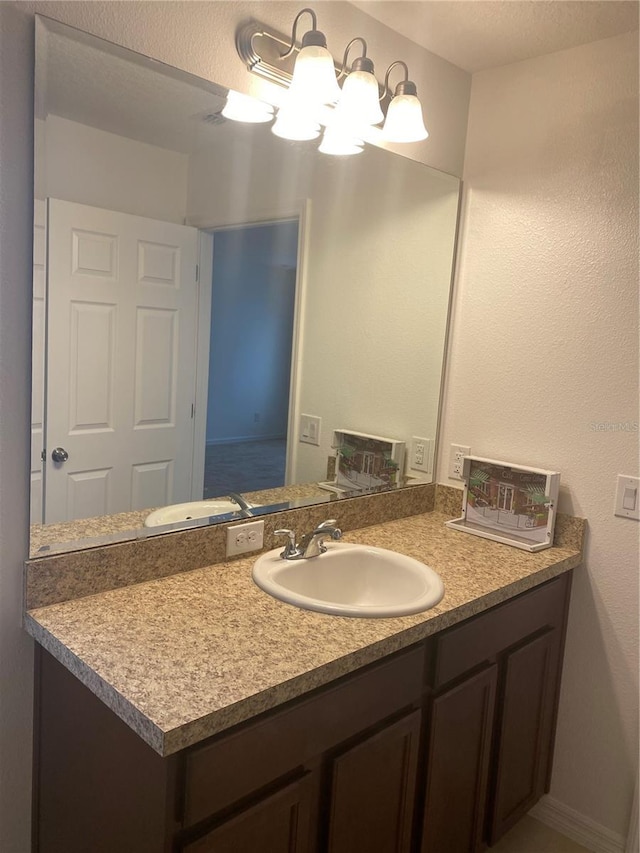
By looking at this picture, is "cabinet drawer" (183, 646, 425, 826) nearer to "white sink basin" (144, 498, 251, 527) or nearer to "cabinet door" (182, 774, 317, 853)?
"cabinet door" (182, 774, 317, 853)

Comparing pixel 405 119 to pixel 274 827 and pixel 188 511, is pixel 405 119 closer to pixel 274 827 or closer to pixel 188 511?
pixel 188 511

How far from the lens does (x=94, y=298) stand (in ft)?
4.88

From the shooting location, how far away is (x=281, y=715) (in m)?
1.20

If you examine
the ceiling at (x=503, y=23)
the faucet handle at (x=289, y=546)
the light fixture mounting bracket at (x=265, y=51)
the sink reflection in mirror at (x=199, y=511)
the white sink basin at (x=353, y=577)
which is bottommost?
the white sink basin at (x=353, y=577)

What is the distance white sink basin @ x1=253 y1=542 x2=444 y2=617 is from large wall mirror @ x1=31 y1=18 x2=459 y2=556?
0.21m

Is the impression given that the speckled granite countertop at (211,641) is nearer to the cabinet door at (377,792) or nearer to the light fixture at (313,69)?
the cabinet door at (377,792)

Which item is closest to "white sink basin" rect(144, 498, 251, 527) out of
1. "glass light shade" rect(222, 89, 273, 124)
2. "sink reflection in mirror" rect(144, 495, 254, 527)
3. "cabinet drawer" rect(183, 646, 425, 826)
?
"sink reflection in mirror" rect(144, 495, 254, 527)

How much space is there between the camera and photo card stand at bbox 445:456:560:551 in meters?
2.01

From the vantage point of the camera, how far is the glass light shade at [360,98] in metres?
1.70

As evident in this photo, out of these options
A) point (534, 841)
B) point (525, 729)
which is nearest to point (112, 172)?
point (525, 729)

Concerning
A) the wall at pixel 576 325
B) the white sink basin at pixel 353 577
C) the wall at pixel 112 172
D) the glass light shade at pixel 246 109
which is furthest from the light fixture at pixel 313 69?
the white sink basin at pixel 353 577

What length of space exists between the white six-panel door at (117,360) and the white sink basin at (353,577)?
1.07 ft

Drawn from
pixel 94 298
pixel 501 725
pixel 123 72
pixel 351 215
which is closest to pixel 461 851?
pixel 501 725

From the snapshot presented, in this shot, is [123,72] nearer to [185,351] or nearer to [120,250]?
[120,250]
